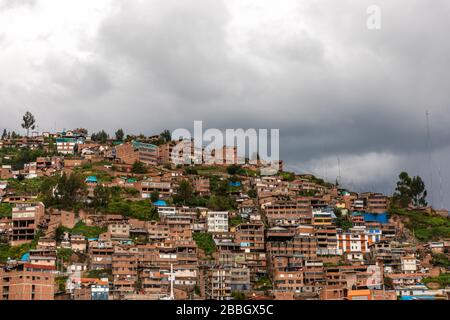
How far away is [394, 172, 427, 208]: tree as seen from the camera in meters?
51.5

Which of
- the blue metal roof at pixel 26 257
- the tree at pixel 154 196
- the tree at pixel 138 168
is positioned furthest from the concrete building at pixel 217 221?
the tree at pixel 138 168

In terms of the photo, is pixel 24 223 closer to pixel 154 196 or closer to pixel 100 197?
pixel 100 197

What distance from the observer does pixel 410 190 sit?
51844mm

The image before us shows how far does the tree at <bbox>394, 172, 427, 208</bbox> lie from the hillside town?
103 mm

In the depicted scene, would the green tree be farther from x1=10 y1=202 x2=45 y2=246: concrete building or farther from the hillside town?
x1=10 y1=202 x2=45 y2=246: concrete building

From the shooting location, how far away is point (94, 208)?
42750 mm

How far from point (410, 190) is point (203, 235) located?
1841 centimetres

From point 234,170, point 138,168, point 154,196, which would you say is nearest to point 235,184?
point 234,170

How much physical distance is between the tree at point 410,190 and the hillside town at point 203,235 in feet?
0.34

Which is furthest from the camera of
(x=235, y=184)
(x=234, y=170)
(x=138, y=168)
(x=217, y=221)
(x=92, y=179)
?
(x=234, y=170)

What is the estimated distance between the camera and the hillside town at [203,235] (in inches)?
1351

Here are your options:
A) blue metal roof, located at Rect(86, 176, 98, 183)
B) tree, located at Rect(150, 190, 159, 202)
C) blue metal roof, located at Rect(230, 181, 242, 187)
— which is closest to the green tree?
blue metal roof, located at Rect(86, 176, 98, 183)

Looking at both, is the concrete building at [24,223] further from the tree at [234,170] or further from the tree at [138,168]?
the tree at [234,170]
